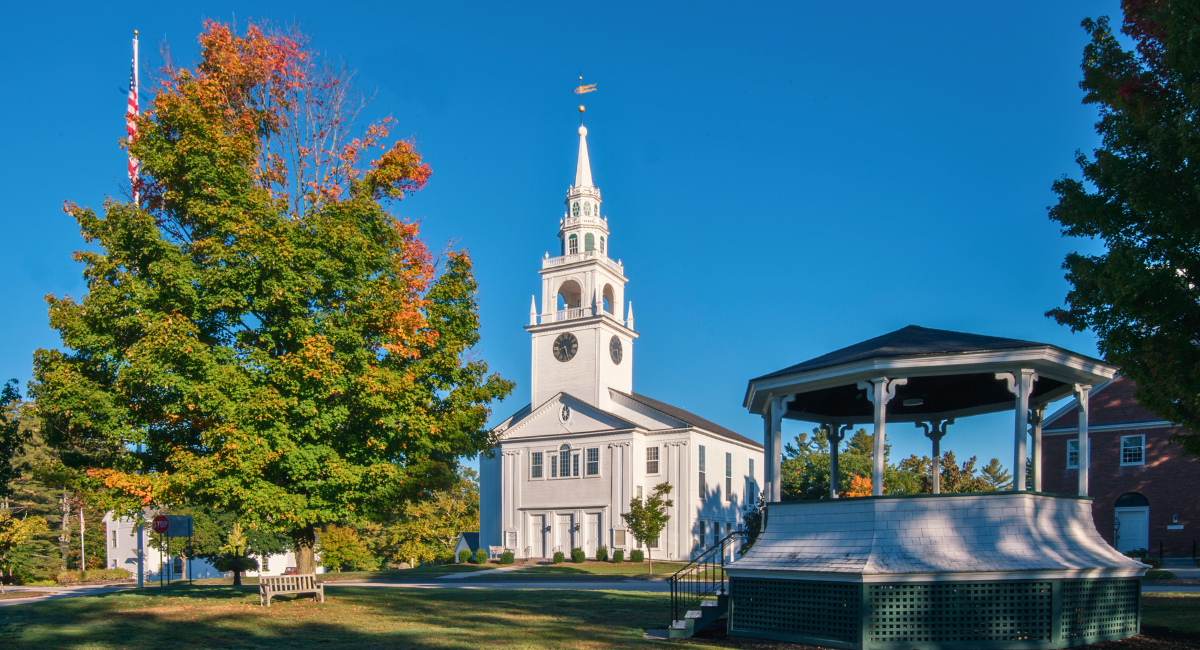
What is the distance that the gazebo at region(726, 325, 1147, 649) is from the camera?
11.9 m

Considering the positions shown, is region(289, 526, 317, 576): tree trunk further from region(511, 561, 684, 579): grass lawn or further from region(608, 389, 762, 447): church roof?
region(608, 389, 762, 447): church roof

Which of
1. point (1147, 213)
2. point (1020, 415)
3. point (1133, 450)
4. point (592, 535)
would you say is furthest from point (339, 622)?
point (592, 535)

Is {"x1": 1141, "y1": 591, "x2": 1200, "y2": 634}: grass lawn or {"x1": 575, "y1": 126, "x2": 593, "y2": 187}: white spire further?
{"x1": 575, "y1": 126, "x2": 593, "y2": 187}: white spire

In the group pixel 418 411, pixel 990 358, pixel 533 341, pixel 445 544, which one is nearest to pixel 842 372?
pixel 990 358

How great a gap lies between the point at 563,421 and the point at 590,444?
7.70ft

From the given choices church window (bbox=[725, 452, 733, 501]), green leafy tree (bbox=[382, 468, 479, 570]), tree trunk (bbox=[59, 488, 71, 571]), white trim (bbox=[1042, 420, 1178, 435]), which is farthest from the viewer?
green leafy tree (bbox=[382, 468, 479, 570])

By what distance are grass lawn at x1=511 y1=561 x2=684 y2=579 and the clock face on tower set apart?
12.6 meters

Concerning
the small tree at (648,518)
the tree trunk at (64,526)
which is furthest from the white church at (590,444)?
the tree trunk at (64,526)

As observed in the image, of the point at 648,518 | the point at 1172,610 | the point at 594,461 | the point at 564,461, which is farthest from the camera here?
the point at 564,461

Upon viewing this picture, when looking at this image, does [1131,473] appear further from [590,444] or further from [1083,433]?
[590,444]

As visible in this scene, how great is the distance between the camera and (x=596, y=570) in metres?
42.0

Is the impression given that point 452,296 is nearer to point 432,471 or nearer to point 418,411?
point 418,411

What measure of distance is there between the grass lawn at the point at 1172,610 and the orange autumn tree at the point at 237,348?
13.6 metres

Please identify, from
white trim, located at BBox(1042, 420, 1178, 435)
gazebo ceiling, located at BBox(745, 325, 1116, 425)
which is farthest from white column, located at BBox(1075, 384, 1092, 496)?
white trim, located at BBox(1042, 420, 1178, 435)
